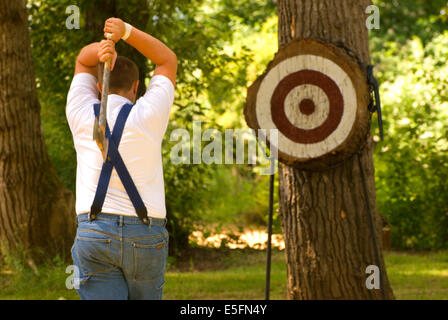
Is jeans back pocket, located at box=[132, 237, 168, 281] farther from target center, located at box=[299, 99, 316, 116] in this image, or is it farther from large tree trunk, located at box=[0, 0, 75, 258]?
large tree trunk, located at box=[0, 0, 75, 258]

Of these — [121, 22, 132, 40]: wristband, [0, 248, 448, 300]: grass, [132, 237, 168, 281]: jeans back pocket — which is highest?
[121, 22, 132, 40]: wristband

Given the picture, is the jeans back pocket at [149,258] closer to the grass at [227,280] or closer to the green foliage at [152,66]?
the grass at [227,280]

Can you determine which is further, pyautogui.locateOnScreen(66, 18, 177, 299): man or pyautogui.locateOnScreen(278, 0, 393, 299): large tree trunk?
pyautogui.locateOnScreen(278, 0, 393, 299): large tree trunk

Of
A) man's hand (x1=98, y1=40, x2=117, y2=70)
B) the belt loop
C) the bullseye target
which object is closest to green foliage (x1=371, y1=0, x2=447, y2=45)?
the bullseye target

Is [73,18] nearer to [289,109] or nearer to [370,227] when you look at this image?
[289,109]

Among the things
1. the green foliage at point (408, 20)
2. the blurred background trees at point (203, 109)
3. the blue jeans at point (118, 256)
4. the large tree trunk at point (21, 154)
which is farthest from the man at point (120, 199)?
the green foliage at point (408, 20)

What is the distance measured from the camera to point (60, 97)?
938 centimetres

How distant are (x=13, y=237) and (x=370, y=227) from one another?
4.82 metres

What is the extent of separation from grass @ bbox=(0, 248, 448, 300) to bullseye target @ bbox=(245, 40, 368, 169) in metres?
2.64

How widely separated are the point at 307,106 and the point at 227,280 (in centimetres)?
375

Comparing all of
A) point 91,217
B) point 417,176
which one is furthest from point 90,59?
point 417,176

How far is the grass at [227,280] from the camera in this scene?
22.7 feet

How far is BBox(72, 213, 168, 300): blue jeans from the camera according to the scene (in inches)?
119
